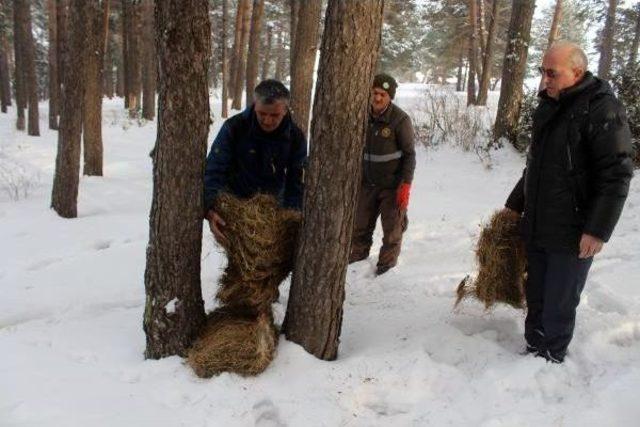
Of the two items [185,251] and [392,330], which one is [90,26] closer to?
[185,251]

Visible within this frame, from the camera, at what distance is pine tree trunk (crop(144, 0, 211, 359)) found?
3.04 meters

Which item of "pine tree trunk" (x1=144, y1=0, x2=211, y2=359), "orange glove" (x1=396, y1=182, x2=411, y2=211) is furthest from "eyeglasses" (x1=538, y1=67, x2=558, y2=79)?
"pine tree trunk" (x1=144, y1=0, x2=211, y2=359)

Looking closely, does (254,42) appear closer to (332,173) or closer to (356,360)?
(332,173)

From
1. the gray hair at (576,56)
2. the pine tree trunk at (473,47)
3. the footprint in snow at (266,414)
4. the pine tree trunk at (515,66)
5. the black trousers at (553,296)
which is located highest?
the pine tree trunk at (473,47)

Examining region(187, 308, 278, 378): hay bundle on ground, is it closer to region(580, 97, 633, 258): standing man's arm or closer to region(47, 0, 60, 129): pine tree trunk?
region(580, 97, 633, 258): standing man's arm

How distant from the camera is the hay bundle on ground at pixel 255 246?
330 cm

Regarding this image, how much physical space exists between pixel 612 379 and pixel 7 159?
15070 millimetres

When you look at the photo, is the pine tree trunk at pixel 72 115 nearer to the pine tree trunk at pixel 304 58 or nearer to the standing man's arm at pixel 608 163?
the pine tree trunk at pixel 304 58

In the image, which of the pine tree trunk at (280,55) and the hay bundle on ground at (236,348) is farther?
the pine tree trunk at (280,55)

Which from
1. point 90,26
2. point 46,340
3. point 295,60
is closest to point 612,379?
point 46,340

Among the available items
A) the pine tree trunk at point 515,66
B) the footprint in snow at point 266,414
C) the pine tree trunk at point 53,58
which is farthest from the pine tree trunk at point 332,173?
the pine tree trunk at point 53,58

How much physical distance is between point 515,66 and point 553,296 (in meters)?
7.65

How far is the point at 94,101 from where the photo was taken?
10328 mm

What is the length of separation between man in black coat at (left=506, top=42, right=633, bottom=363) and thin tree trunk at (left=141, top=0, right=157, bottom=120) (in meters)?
18.5
